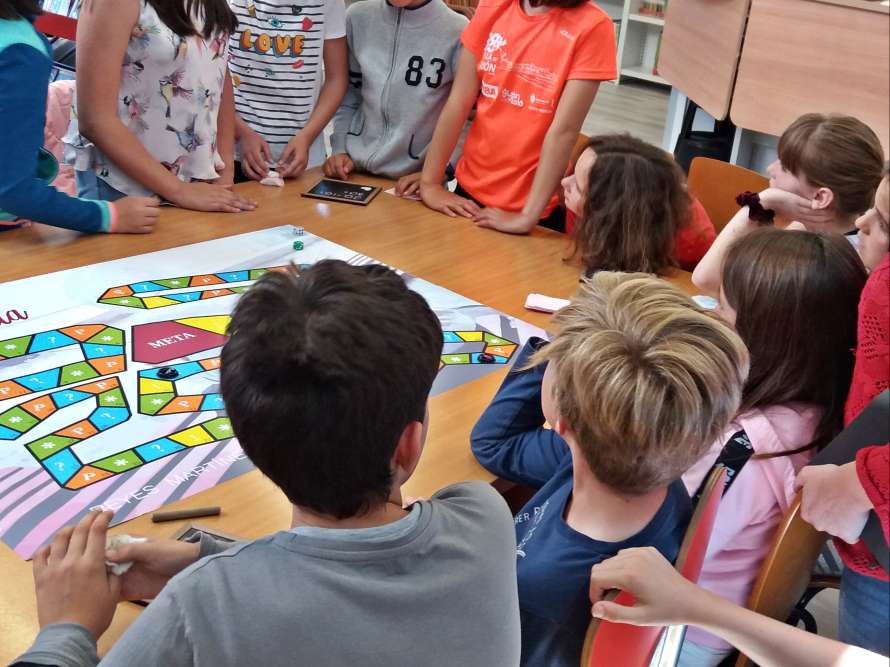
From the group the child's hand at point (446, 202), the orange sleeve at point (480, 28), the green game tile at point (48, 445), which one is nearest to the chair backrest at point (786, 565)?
the green game tile at point (48, 445)

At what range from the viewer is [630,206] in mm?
1752

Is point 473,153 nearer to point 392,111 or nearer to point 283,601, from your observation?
point 392,111

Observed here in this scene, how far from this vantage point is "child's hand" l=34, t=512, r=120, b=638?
78cm

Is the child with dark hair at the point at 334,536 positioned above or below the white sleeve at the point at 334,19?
below

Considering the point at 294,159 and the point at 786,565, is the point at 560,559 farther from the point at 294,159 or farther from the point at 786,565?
the point at 294,159

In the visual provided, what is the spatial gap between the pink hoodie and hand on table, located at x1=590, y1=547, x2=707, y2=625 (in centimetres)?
19

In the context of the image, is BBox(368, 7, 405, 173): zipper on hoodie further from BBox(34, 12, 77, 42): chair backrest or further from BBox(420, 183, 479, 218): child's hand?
BBox(34, 12, 77, 42): chair backrest

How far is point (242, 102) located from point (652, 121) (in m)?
4.49

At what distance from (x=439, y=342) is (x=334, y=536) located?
0.19m

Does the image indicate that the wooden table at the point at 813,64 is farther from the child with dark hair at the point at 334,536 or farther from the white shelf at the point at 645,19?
the white shelf at the point at 645,19

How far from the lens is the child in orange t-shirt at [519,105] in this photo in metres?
1.98

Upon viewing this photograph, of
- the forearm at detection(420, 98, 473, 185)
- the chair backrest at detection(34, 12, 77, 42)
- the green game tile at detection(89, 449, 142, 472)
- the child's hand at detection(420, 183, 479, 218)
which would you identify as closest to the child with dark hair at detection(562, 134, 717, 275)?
the child's hand at detection(420, 183, 479, 218)

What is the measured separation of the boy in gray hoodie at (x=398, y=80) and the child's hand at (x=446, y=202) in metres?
0.06

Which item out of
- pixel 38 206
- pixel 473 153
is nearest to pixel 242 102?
pixel 473 153
